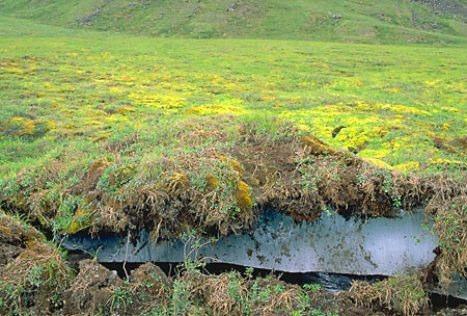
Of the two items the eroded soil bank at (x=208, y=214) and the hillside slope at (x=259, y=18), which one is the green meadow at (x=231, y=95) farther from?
the hillside slope at (x=259, y=18)

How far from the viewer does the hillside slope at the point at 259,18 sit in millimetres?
77438

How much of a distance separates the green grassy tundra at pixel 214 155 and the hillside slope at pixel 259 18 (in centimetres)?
2856

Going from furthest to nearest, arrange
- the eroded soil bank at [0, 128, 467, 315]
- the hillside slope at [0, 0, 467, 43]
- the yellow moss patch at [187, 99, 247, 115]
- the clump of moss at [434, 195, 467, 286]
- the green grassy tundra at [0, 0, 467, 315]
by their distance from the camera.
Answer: the hillside slope at [0, 0, 467, 43], the yellow moss patch at [187, 99, 247, 115], the clump of moss at [434, 195, 467, 286], the green grassy tundra at [0, 0, 467, 315], the eroded soil bank at [0, 128, 467, 315]

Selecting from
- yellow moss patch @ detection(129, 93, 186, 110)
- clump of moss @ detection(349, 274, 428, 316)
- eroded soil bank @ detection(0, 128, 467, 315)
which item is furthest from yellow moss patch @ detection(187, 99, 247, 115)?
clump of moss @ detection(349, 274, 428, 316)

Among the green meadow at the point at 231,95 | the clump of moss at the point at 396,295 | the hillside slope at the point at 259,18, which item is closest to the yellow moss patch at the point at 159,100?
the green meadow at the point at 231,95

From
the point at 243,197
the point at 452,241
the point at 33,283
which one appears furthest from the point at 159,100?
A: the point at 452,241

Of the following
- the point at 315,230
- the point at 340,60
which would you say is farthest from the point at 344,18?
the point at 315,230

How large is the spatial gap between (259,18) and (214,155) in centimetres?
7529

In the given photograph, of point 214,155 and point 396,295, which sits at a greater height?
point 214,155

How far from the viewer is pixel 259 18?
275ft

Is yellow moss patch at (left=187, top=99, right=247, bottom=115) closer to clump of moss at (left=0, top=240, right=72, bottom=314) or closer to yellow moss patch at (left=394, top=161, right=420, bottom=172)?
yellow moss patch at (left=394, top=161, right=420, bottom=172)

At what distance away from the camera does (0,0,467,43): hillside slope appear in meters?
77.4

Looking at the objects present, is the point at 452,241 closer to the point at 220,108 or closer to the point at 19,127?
the point at 19,127

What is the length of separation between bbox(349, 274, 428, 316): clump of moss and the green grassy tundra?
2cm
